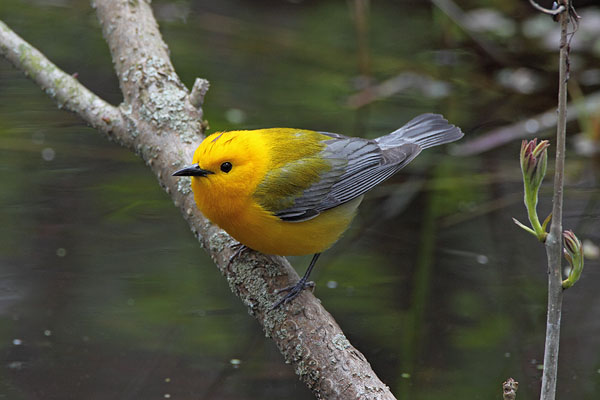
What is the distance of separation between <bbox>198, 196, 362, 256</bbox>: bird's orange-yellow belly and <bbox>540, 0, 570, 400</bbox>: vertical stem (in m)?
1.48

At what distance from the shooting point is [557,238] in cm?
197

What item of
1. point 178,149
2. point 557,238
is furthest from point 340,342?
point 178,149

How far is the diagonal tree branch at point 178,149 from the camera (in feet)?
9.53

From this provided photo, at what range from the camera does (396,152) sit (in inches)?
157

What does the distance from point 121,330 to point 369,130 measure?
3.35 metres

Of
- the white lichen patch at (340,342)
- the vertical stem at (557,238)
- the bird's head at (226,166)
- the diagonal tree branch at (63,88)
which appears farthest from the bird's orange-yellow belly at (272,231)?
the vertical stem at (557,238)

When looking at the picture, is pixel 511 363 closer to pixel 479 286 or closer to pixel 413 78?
pixel 479 286

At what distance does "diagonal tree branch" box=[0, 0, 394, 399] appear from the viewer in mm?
2904

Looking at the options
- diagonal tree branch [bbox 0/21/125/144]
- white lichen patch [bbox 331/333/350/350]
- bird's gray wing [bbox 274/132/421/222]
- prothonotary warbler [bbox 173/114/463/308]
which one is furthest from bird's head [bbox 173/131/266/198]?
diagonal tree branch [bbox 0/21/125/144]

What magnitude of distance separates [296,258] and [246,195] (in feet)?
6.51

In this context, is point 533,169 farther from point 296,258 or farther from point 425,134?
point 296,258

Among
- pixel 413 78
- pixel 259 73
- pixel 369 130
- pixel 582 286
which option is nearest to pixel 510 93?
pixel 413 78

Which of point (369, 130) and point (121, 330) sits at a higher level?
point (369, 130)

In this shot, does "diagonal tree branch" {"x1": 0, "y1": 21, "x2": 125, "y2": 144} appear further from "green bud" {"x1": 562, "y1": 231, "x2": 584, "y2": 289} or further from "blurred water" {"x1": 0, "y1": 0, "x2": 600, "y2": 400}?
"green bud" {"x1": 562, "y1": 231, "x2": 584, "y2": 289}
